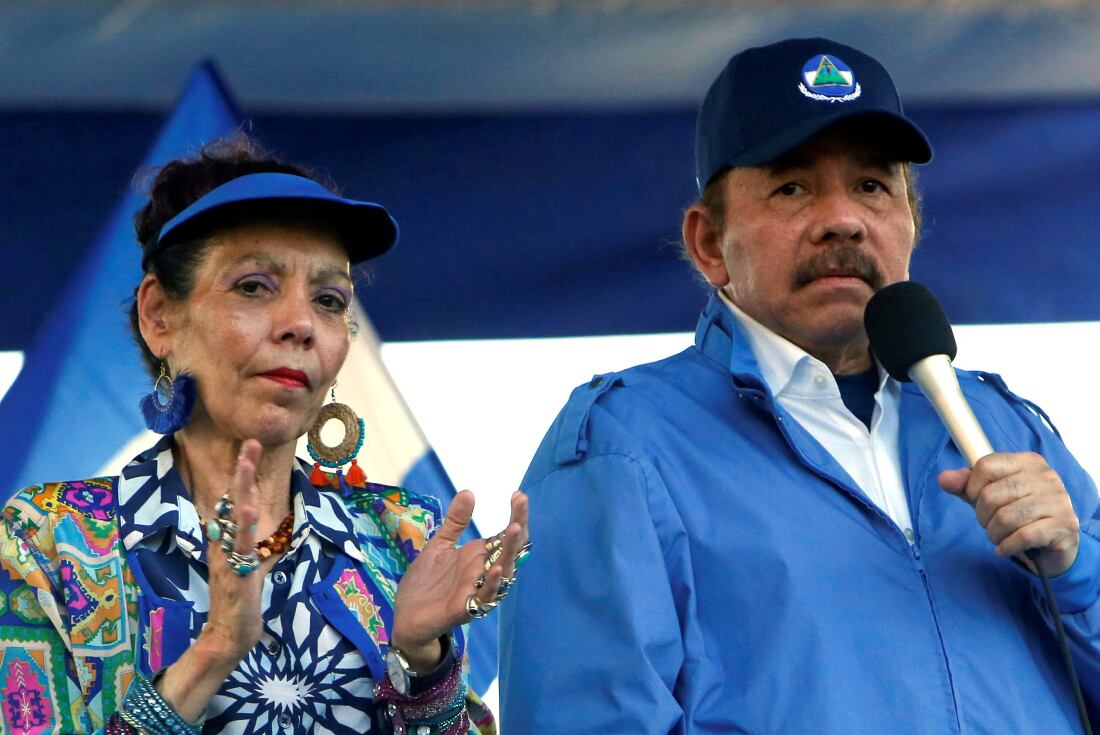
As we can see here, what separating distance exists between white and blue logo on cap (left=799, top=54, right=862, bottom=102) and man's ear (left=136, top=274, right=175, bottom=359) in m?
1.18

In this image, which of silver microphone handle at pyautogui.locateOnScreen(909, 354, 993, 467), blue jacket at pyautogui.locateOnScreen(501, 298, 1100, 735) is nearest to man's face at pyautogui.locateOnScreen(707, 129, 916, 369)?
blue jacket at pyautogui.locateOnScreen(501, 298, 1100, 735)

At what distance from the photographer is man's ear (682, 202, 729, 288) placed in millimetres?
3311

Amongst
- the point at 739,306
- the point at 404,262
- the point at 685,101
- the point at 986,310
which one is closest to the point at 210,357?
the point at 739,306

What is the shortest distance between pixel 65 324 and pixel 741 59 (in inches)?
63.7

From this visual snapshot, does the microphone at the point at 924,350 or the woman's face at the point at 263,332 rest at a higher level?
the woman's face at the point at 263,332

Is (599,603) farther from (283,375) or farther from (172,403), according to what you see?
(172,403)

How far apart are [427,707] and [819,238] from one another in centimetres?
105

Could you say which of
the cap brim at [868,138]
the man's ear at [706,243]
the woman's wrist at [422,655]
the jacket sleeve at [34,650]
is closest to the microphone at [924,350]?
the cap brim at [868,138]

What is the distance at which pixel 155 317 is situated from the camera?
3.07 meters

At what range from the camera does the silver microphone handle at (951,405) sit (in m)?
2.59

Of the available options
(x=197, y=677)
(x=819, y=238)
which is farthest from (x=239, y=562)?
(x=819, y=238)

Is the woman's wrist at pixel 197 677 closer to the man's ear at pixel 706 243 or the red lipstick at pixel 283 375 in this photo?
the red lipstick at pixel 283 375

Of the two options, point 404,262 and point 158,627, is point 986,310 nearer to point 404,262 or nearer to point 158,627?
point 404,262

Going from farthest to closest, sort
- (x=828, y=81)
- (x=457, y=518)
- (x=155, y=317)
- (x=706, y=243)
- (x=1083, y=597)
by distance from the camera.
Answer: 1. (x=706, y=243)
2. (x=828, y=81)
3. (x=155, y=317)
4. (x=1083, y=597)
5. (x=457, y=518)
